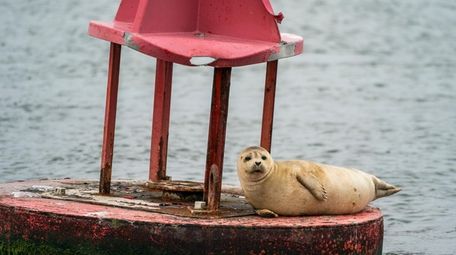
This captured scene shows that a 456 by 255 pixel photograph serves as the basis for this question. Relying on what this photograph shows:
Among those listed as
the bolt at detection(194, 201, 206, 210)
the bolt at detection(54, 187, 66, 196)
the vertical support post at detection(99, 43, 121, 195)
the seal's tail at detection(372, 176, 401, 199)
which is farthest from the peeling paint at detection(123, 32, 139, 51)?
the seal's tail at detection(372, 176, 401, 199)

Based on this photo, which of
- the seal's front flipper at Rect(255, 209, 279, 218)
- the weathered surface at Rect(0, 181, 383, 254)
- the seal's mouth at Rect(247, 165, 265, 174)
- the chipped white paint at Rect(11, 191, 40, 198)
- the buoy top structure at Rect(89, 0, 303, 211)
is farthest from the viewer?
the chipped white paint at Rect(11, 191, 40, 198)

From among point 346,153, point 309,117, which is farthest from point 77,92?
point 346,153

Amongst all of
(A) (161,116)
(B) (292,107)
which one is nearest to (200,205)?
(A) (161,116)

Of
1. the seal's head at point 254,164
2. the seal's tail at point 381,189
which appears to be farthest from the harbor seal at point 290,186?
the seal's tail at point 381,189

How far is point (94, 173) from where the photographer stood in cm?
1475

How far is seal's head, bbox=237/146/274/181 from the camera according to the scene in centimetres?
916

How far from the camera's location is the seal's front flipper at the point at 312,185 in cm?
932

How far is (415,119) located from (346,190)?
31.2 feet

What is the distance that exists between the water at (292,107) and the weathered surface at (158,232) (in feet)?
9.59

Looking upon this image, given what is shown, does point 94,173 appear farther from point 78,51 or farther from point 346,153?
point 78,51

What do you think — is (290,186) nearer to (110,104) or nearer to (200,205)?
(200,205)

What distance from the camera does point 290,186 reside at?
30.6 feet

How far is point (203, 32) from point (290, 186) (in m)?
1.02

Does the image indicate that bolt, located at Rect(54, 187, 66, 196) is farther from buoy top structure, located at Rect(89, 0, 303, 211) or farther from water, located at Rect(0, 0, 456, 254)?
water, located at Rect(0, 0, 456, 254)
